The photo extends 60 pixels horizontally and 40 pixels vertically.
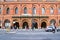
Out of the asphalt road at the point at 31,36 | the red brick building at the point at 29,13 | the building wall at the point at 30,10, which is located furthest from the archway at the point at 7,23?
the asphalt road at the point at 31,36

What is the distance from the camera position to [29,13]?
62.7 metres

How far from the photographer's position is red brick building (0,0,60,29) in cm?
6169

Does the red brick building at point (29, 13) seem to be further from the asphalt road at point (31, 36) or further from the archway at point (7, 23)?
the asphalt road at point (31, 36)

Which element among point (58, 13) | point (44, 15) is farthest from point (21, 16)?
point (58, 13)

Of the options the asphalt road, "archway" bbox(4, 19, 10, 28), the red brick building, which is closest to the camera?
the asphalt road

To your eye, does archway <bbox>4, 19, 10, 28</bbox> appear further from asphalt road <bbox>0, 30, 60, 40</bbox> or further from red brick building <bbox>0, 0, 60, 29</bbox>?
asphalt road <bbox>0, 30, 60, 40</bbox>

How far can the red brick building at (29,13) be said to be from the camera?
61.7 m

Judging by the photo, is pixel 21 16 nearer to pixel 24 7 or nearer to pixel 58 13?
pixel 24 7

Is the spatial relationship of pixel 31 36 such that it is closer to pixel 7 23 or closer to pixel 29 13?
pixel 29 13

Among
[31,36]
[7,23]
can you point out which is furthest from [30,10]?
[31,36]

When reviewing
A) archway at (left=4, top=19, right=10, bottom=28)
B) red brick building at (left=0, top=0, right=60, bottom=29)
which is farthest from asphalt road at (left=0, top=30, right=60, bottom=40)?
archway at (left=4, top=19, right=10, bottom=28)

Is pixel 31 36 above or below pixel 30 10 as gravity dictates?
below

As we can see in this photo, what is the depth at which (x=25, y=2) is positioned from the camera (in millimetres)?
62656

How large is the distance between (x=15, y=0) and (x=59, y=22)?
15.5m
